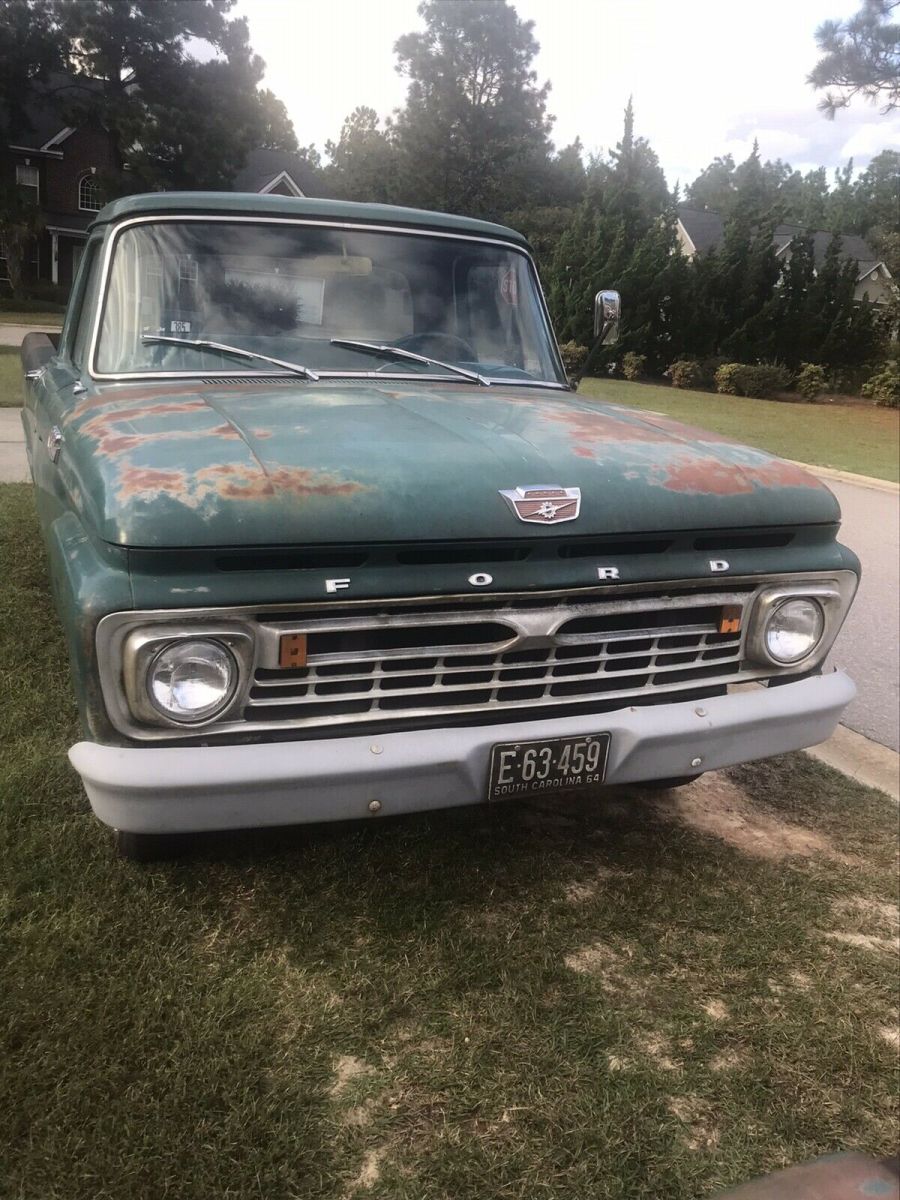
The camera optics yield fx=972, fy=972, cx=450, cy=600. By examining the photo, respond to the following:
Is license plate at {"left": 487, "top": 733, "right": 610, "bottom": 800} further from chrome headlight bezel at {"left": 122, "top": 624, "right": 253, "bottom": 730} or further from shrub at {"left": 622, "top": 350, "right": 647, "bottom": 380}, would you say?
shrub at {"left": 622, "top": 350, "right": 647, "bottom": 380}

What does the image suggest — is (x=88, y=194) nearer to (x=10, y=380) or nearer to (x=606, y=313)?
(x=10, y=380)

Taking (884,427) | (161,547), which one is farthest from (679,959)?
(884,427)

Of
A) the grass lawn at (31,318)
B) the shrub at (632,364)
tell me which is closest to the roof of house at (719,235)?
A: the shrub at (632,364)

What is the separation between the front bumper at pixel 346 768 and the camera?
206cm

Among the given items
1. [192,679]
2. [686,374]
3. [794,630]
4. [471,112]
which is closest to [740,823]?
[794,630]

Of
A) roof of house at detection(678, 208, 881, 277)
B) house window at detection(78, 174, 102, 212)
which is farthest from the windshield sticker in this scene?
roof of house at detection(678, 208, 881, 277)

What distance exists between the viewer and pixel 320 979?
A: 2.41 m

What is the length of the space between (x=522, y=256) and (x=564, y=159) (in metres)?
59.4

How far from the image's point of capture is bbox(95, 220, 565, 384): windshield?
3.09 meters

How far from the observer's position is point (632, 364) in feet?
83.0

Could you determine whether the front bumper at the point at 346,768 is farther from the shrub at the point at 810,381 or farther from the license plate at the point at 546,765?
the shrub at the point at 810,381

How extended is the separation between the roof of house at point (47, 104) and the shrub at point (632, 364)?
854 inches

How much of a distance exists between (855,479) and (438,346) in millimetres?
9889

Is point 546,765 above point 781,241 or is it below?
below
